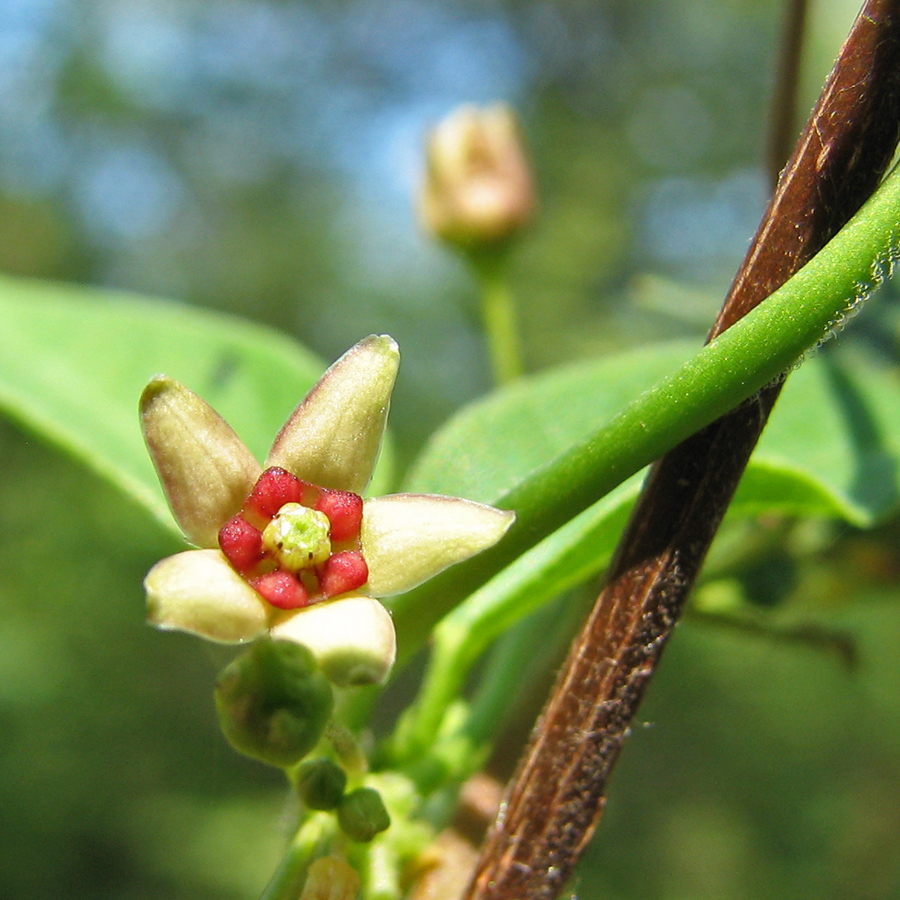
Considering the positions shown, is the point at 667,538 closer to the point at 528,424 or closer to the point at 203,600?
the point at 203,600

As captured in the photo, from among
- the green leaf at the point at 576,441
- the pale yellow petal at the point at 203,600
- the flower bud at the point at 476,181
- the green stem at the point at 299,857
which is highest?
the flower bud at the point at 476,181

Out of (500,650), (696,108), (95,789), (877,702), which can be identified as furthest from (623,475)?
(696,108)

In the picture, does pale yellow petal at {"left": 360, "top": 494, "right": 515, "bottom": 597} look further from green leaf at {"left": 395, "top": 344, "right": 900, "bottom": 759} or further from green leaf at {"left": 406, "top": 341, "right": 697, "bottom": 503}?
green leaf at {"left": 406, "top": 341, "right": 697, "bottom": 503}

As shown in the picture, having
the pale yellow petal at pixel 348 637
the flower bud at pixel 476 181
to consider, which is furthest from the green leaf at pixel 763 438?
the flower bud at pixel 476 181

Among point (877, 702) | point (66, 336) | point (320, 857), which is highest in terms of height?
point (877, 702)

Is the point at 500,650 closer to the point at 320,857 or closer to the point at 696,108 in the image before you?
the point at 320,857

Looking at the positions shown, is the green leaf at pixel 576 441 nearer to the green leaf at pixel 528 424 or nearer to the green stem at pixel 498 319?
the green leaf at pixel 528 424

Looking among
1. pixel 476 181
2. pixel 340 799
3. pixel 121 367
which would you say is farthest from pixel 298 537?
pixel 476 181
